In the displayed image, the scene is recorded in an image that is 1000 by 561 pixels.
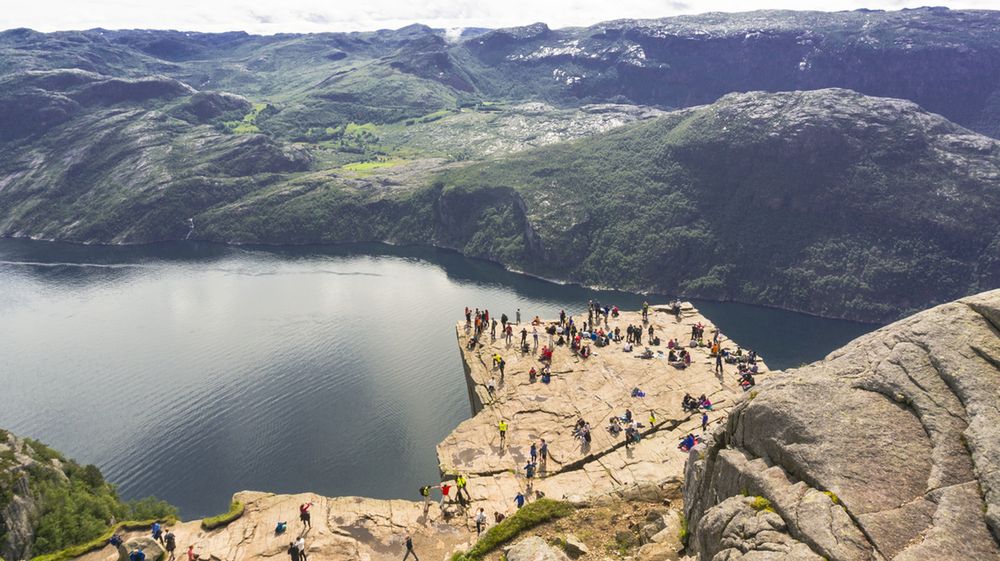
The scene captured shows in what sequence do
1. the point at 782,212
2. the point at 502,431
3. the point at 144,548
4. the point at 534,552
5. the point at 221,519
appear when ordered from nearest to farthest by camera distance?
the point at 534,552 < the point at 144,548 < the point at 221,519 < the point at 502,431 < the point at 782,212

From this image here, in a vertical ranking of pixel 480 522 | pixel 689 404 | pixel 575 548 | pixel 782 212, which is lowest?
pixel 480 522

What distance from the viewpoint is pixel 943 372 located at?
17391mm

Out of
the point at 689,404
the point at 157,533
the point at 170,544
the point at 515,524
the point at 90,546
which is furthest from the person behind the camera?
the point at 689,404

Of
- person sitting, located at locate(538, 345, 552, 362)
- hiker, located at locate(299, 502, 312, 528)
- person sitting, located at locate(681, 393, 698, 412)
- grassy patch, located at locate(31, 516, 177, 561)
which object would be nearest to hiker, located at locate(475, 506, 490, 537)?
hiker, located at locate(299, 502, 312, 528)

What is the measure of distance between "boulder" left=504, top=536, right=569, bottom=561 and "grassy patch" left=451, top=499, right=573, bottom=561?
9.71 feet

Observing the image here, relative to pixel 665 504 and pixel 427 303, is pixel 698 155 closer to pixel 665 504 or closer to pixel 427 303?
pixel 427 303

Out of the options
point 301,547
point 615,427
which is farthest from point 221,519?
point 615,427

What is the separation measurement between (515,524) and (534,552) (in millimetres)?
4506

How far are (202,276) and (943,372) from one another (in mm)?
181390

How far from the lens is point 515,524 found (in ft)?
90.1

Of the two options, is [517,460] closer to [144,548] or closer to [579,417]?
[579,417]

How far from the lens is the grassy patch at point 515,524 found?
86.5 feet

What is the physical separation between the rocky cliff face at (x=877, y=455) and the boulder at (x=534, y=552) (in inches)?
219

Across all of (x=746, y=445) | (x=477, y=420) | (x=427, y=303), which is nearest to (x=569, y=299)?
(x=427, y=303)
